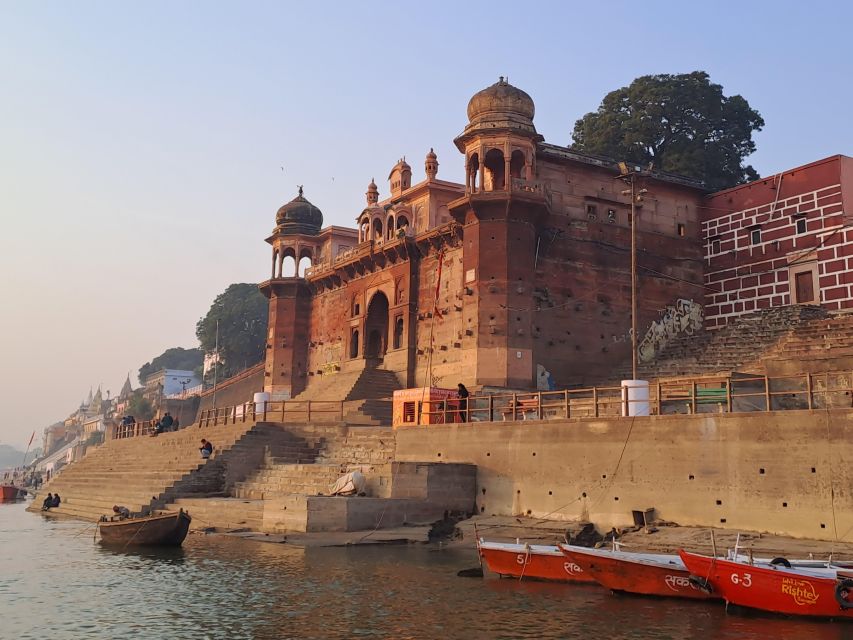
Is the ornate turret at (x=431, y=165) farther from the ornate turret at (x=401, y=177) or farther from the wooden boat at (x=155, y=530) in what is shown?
the wooden boat at (x=155, y=530)

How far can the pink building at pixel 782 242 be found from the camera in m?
31.1

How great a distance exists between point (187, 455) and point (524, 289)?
13.0 metres

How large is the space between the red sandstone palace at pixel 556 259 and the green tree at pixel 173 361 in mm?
97711

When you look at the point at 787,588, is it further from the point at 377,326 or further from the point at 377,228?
the point at 377,228

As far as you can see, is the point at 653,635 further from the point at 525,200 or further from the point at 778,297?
the point at 778,297

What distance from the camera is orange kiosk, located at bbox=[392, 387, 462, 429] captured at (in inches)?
1010

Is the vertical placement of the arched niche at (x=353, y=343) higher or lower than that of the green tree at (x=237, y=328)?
lower

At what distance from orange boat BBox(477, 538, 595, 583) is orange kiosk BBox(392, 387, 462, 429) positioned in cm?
944

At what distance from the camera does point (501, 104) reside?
104 feet

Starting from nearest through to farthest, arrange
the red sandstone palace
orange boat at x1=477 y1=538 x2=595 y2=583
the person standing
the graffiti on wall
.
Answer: orange boat at x1=477 y1=538 x2=595 y2=583 → the person standing → the red sandstone palace → the graffiti on wall

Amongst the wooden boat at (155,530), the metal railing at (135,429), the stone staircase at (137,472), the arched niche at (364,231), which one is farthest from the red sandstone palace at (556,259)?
the wooden boat at (155,530)

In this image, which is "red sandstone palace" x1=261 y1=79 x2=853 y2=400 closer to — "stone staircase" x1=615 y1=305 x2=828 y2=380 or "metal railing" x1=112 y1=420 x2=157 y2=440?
"stone staircase" x1=615 y1=305 x2=828 y2=380

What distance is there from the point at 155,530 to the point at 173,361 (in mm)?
118947

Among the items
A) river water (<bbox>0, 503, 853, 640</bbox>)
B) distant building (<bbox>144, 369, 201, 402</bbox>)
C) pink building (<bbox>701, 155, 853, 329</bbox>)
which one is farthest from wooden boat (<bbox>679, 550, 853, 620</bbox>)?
distant building (<bbox>144, 369, 201, 402</bbox>)
